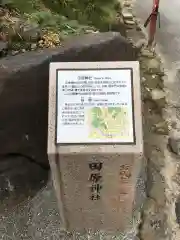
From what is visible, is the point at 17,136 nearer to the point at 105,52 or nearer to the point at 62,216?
the point at 62,216

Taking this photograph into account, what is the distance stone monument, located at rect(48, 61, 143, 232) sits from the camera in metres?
2.50

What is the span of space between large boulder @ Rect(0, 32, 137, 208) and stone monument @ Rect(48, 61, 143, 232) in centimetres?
43

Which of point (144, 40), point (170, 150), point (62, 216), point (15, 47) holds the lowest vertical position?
point (62, 216)

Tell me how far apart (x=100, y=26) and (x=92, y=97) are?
2.29 m

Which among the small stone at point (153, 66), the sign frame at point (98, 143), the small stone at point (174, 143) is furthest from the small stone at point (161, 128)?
the sign frame at point (98, 143)

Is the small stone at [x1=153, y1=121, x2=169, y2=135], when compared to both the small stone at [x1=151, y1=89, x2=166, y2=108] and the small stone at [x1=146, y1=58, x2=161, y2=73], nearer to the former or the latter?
the small stone at [x1=151, y1=89, x2=166, y2=108]

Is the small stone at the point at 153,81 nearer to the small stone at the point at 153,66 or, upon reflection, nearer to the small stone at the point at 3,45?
the small stone at the point at 153,66

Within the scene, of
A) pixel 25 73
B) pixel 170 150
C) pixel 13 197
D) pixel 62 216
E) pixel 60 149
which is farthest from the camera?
pixel 170 150

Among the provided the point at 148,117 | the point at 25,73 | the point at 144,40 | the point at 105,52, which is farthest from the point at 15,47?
the point at 144,40

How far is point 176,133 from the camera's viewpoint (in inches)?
164

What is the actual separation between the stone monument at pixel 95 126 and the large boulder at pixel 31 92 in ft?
1.41

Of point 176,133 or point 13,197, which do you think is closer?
point 13,197

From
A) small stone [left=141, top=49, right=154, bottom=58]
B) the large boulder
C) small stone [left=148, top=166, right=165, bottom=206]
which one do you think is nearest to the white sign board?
the large boulder

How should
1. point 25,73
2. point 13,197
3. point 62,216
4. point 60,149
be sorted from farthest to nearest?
point 13,197 → point 62,216 → point 25,73 → point 60,149
